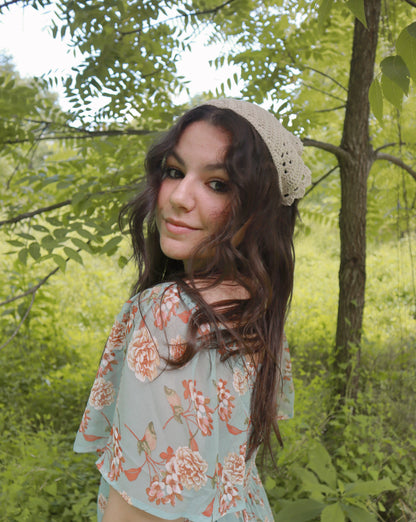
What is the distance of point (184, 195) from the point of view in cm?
111

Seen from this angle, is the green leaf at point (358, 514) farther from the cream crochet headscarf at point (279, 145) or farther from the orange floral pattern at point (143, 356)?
the orange floral pattern at point (143, 356)

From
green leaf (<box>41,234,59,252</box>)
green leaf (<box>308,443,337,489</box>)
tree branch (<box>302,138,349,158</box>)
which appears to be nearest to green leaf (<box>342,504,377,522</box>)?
green leaf (<box>308,443,337,489</box>)

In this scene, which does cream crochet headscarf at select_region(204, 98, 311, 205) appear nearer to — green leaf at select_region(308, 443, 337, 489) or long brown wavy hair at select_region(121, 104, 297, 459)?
long brown wavy hair at select_region(121, 104, 297, 459)

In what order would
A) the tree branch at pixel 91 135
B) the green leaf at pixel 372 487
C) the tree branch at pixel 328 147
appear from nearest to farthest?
the green leaf at pixel 372 487, the tree branch at pixel 91 135, the tree branch at pixel 328 147

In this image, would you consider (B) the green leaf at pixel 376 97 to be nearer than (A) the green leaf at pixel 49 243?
Yes

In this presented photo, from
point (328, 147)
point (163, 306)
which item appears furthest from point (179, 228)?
point (328, 147)

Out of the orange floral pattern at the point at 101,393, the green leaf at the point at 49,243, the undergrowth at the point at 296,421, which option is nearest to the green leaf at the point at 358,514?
the undergrowth at the point at 296,421

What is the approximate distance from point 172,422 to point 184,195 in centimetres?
47

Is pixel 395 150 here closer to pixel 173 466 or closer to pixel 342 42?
pixel 342 42

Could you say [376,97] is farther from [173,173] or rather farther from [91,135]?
[91,135]

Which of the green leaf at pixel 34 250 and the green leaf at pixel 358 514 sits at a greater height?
the green leaf at pixel 34 250

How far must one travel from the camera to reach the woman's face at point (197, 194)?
112 cm

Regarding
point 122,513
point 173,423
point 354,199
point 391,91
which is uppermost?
point 391,91

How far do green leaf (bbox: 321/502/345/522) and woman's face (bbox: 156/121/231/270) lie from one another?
4.10ft
